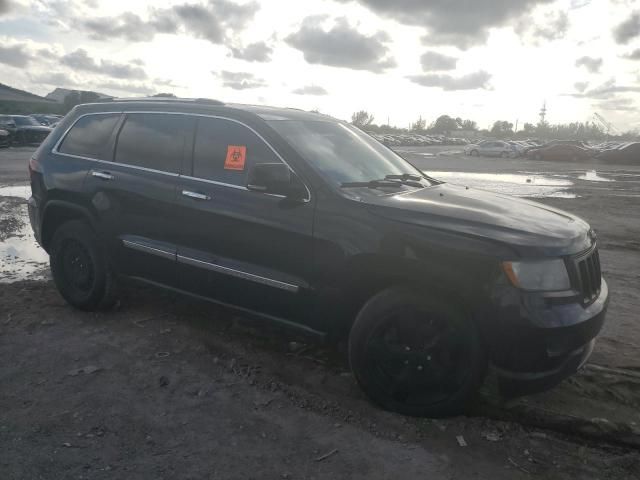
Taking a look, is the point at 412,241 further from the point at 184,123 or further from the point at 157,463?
the point at 184,123

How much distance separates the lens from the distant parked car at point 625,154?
3388 centimetres

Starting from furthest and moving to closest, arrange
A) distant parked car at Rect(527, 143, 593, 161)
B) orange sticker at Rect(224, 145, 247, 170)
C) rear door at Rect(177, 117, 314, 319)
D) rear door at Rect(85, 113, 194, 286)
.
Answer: distant parked car at Rect(527, 143, 593, 161)
rear door at Rect(85, 113, 194, 286)
orange sticker at Rect(224, 145, 247, 170)
rear door at Rect(177, 117, 314, 319)

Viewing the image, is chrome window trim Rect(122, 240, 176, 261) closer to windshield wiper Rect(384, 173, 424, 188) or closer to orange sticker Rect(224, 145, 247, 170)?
orange sticker Rect(224, 145, 247, 170)

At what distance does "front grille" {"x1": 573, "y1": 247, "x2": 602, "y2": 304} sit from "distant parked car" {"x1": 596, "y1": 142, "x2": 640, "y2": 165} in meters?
35.0

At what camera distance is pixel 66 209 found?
5.06m

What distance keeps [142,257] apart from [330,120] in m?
1.92

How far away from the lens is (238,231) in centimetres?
398

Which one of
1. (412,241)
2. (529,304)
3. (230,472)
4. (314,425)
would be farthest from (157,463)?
(529,304)

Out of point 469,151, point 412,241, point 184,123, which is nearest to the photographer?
point 412,241

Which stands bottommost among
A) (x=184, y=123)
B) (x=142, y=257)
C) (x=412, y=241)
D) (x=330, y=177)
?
(x=142, y=257)

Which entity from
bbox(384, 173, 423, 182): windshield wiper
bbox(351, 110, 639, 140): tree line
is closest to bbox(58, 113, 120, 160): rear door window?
bbox(384, 173, 423, 182): windshield wiper

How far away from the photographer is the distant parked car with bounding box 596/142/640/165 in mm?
33875

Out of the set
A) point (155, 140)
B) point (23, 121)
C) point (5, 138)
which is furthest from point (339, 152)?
point (23, 121)

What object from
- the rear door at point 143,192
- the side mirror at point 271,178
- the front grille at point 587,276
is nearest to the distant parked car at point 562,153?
the front grille at point 587,276
